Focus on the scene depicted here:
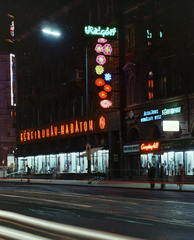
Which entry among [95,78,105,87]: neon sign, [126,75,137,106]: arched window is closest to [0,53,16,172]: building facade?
[95,78,105,87]: neon sign

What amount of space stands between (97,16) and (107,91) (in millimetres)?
10046

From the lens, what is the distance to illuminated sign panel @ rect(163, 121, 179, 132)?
3734 cm

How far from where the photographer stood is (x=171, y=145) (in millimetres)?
38969

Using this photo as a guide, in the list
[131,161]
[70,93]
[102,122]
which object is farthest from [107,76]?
[70,93]

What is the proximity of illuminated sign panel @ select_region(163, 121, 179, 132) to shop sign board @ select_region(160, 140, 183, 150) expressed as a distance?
3.73ft

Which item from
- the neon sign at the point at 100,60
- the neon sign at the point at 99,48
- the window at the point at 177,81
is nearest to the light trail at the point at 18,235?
the window at the point at 177,81

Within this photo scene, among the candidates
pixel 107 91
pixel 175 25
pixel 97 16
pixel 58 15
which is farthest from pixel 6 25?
pixel 175 25

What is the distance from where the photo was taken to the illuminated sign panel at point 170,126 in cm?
3734

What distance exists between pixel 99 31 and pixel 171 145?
14.8 metres

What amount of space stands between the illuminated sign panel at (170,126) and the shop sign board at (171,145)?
1.14 meters

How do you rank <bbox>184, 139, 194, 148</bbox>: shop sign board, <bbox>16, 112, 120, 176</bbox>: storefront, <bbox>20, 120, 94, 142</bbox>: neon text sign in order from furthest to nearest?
1. <bbox>20, 120, 94, 142</bbox>: neon text sign
2. <bbox>16, 112, 120, 176</bbox>: storefront
3. <bbox>184, 139, 194, 148</bbox>: shop sign board

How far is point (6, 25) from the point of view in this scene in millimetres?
91125

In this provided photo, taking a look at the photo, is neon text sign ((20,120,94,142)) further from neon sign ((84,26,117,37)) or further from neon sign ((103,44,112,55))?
neon sign ((84,26,117,37))

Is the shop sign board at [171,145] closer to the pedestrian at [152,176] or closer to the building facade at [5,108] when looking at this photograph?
the pedestrian at [152,176]
